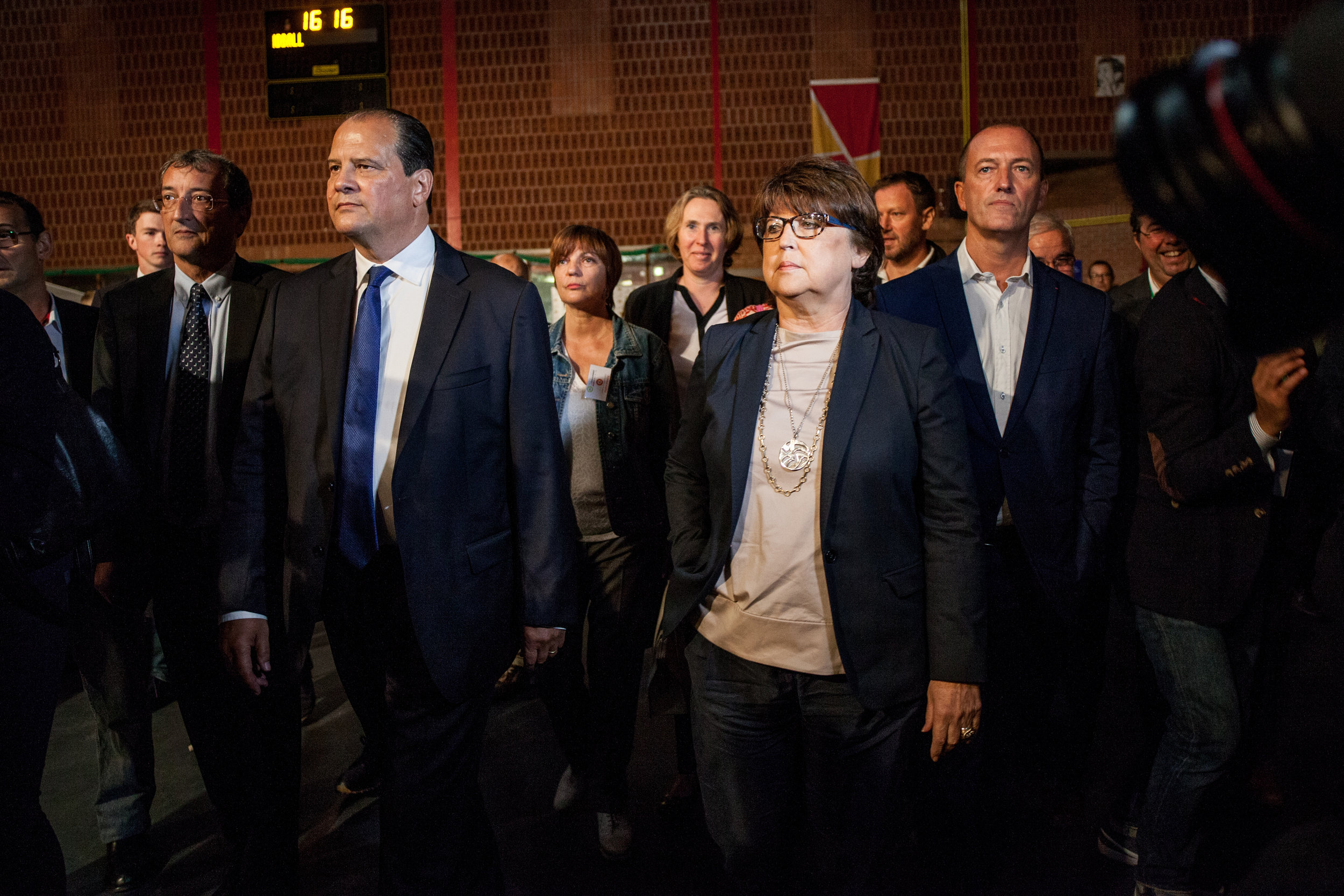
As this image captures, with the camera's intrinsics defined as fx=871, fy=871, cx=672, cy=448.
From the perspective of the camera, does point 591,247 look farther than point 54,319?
Yes

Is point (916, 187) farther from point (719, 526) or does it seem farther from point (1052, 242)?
point (719, 526)

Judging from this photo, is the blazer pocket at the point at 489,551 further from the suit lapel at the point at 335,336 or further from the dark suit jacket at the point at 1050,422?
the dark suit jacket at the point at 1050,422

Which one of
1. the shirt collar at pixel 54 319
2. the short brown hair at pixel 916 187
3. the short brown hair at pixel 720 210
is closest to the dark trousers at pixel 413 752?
the shirt collar at pixel 54 319

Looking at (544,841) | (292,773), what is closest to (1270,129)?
(292,773)

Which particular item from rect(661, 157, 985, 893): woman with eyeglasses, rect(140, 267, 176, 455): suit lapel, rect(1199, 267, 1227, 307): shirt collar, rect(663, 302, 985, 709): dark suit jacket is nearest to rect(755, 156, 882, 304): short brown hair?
rect(661, 157, 985, 893): woman with eyeglasses

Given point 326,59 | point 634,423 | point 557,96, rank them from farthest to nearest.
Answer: point 557,96 < point 326,59 < point 634,423

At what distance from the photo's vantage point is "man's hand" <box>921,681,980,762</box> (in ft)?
5.39

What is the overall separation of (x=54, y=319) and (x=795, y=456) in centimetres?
236

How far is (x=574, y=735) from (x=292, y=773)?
2.72 ft

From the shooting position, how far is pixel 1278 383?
1.76 meters

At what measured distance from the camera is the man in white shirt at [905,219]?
3346mm

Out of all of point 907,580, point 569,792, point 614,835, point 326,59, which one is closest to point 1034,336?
point 907,580

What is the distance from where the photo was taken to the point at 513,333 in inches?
73.9

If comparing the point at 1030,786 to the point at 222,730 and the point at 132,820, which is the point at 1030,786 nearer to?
the point at 222,730
